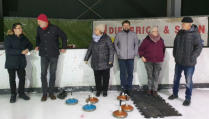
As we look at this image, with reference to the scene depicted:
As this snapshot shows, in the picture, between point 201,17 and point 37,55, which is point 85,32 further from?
point 201,17

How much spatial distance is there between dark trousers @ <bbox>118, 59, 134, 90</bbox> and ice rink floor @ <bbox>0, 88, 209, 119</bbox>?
0.89ft

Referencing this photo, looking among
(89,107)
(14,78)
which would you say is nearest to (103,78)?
(89,107)

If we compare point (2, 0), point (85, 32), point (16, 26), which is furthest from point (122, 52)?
point (2, 0)

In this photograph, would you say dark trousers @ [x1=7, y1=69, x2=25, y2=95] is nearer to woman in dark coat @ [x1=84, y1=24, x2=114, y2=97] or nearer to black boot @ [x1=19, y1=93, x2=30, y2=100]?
black boot @ [x1=19, y1=93, x2=30, y2=100]

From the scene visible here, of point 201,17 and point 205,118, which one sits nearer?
point 205,118

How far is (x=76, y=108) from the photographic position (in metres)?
3.51

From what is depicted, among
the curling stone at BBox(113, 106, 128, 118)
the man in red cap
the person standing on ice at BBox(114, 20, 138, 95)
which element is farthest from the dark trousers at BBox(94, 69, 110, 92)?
the curling stone at BBox(113, 106, 128, 118)

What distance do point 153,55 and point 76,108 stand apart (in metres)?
1.57

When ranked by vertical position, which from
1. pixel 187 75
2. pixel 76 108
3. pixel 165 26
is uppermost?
pixel 165 26

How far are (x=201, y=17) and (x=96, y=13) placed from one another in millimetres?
3173

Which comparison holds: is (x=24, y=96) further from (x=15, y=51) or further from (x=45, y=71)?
(x=15, y=51)

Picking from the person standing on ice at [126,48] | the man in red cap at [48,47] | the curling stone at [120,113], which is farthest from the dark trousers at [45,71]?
the curling stone at [120,113]

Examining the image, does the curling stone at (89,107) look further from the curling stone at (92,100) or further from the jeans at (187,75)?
the jeans at (187,75)

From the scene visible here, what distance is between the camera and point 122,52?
397cm
